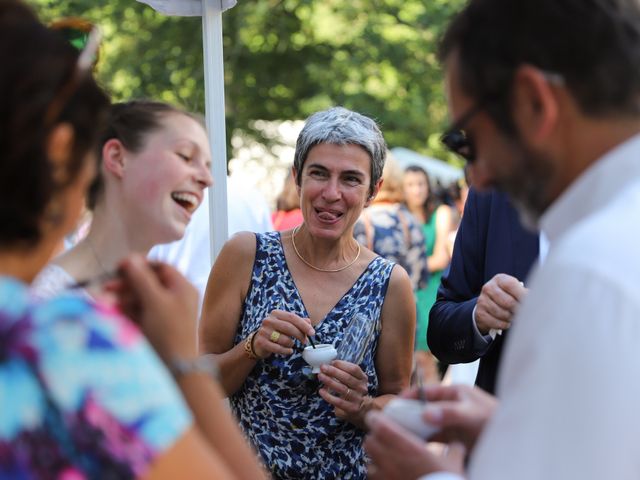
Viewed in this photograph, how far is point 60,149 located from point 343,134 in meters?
1.99

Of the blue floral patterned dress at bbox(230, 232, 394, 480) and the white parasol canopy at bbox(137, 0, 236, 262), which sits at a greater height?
the white parasol canopy at bbox(137, 0, 236, 262)

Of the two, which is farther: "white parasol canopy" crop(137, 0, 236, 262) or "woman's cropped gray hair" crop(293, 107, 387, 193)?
"white parasol canopy" crop(137, 0, 236, 262)

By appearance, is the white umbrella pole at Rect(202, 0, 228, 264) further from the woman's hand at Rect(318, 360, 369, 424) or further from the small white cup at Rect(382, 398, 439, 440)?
the small white cup at Rect(382, 398, 439, 440)

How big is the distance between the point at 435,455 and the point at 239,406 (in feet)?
5.33

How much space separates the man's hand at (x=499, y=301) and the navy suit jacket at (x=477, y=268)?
122 mm

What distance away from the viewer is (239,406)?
321 centimetres

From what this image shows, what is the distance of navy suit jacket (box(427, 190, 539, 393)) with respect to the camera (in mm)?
3006

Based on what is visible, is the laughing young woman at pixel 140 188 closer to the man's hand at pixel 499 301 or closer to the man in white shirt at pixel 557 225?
the man in white shirt at pixel 557 225

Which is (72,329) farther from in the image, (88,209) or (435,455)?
(88,209)

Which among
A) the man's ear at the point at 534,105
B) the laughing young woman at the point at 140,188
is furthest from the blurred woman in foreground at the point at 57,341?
the laughing young woman at the point at 140,188

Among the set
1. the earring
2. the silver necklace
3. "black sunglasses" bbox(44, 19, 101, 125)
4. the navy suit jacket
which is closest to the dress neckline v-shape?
the navy suit jacket

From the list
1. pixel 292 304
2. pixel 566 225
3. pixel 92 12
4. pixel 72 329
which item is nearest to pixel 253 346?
pixel 292 304

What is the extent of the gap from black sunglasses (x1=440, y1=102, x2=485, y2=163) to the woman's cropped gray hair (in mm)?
1241

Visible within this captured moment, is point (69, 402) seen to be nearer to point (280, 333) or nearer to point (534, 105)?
point (534, 105)
